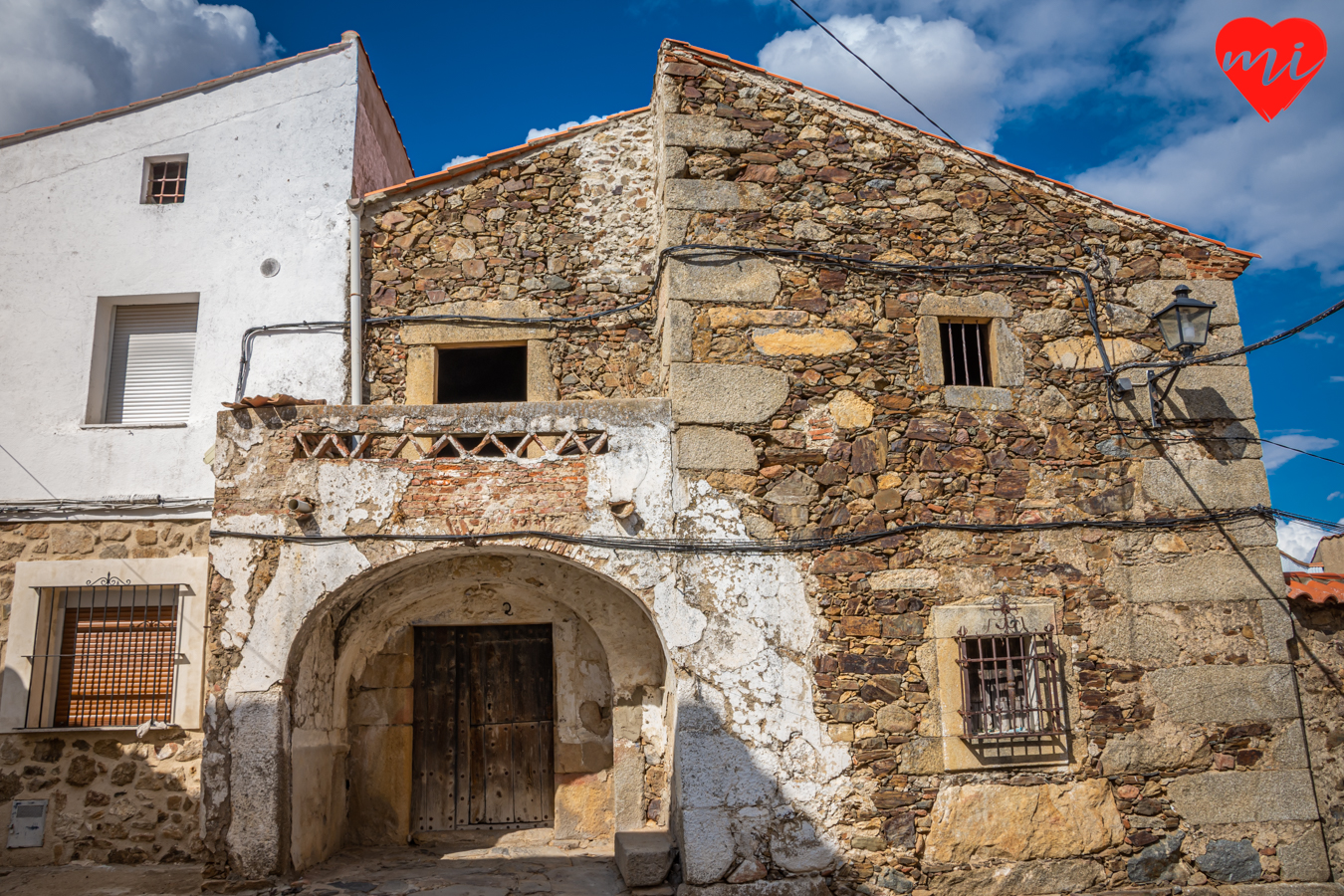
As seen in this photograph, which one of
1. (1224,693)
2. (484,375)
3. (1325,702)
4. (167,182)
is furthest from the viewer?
(484,375)

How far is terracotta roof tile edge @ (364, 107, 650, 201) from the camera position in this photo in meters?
7.80

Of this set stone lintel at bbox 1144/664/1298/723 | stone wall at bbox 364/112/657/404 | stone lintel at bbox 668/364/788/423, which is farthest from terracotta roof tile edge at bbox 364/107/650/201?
stone lintel at bbox 1144/664/1298/723

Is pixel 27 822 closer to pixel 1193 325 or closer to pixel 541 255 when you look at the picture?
pixel 541 255

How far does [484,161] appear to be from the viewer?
25.8ft

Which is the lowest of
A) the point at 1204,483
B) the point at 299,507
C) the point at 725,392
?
the point at 299,507

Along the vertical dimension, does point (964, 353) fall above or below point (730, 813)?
above

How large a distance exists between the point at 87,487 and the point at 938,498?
674cm

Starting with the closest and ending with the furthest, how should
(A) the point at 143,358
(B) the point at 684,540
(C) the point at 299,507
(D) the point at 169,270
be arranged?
(C) the point at 299,507
(B) the point at 684,540
(D) the point at 169,270
(A) the point at 143,358

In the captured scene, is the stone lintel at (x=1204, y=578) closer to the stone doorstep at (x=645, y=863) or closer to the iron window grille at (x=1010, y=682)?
the iron window grille at (x=1010, y=682)

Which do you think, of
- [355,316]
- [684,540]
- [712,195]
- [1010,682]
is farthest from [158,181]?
[1010,682]

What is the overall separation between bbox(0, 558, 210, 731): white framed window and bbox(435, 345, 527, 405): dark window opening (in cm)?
259

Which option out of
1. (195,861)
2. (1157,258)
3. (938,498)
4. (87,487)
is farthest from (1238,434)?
(87,487)

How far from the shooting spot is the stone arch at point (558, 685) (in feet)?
23.0

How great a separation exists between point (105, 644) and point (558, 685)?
3613 mm
